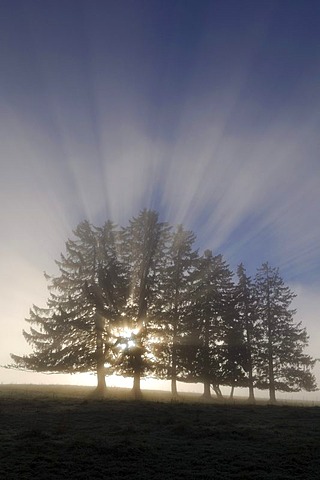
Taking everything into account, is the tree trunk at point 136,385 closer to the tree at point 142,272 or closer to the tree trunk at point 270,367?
the tree at point 142,272

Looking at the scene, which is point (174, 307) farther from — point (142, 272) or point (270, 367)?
point (270, 367)

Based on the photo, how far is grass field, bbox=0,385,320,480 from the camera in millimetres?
10672

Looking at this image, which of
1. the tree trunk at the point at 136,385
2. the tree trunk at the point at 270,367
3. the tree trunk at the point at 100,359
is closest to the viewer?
the tree trunk at the point at 136,385

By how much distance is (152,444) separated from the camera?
13102mm

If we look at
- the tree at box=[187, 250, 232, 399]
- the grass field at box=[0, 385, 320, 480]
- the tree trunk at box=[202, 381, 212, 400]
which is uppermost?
the tree at box=[187, 250, 232, 399]

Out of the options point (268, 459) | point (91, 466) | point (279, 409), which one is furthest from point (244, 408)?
point (91, 466)

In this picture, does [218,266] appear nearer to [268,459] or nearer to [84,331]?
[84,331]

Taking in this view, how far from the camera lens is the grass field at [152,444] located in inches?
420

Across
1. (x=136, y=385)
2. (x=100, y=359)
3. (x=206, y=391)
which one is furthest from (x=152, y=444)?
(x=206, y=391)

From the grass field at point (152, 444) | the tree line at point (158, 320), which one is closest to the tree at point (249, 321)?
the tree line at point (158, 320)

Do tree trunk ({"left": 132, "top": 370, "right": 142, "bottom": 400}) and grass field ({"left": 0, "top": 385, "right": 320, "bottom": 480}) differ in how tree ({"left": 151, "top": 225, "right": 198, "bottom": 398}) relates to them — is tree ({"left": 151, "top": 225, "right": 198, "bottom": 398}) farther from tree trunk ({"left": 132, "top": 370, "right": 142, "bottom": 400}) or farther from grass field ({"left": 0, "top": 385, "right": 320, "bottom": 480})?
grass field ({"left": 0, "top": 385, "right": 320, "bottom": 480})

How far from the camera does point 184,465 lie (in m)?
11.2

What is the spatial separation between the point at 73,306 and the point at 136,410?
15.7 m

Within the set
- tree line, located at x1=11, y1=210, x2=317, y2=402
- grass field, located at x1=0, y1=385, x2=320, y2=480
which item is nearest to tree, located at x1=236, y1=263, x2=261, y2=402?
tree line, located at x1=11, y1=210, x2=317, y2=402
